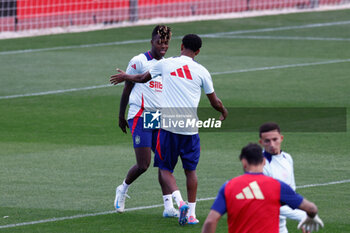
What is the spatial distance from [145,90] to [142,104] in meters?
0.19

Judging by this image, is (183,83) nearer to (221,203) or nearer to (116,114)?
(221,203)

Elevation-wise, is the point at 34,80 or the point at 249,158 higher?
the point at 249,158

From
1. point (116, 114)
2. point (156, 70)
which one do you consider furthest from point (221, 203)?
point (116, 114)

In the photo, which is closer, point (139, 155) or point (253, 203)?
point (253, 203)

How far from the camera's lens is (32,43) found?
30641mm

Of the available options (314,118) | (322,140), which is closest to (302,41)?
(314,118)

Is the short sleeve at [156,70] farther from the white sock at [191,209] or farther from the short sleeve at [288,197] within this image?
the short sleeve at [288,197]

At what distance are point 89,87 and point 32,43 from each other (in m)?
8.09

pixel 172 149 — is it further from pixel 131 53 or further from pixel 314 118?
pixel 131 53

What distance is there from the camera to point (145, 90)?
11938mm

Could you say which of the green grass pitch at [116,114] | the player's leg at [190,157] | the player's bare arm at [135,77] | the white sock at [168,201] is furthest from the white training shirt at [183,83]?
the green grass pitch at [116,114]

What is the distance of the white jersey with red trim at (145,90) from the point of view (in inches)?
468

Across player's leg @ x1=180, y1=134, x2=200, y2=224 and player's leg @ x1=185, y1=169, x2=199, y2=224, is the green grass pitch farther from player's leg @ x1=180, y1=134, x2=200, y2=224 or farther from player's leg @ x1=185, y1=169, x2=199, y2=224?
player's leg @ x1=180, y1=134, x2=200, y2=224

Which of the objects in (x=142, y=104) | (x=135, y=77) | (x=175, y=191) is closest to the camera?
(x=175, y=191)
